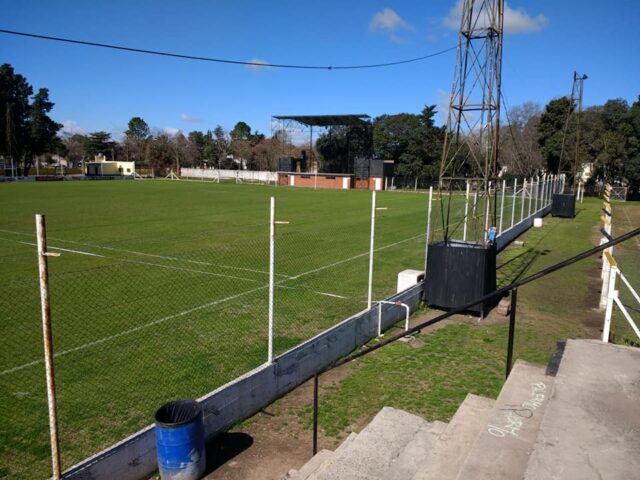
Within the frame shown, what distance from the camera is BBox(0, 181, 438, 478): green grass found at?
545cm

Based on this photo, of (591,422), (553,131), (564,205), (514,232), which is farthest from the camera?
(553,131)

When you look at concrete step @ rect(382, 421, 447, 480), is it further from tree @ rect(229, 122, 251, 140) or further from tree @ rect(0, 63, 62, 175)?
tree @ rect(229, 122, 251, 140)

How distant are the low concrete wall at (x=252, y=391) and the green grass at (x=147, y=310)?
604 mm

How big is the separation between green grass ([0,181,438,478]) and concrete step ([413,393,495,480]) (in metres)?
3.17

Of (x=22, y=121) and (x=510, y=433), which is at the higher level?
(x=22, y=121)

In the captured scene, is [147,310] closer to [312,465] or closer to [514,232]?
[312,465]

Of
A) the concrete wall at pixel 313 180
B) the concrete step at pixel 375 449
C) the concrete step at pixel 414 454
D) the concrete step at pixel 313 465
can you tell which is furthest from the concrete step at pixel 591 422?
the concrete wall at pixel 313 180

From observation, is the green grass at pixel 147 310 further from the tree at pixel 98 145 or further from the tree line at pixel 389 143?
the tree at pixel 98 145

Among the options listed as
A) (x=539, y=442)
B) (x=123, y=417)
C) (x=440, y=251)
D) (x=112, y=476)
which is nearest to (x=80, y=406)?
(x=123, y=417)

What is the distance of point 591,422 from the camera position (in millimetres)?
3330

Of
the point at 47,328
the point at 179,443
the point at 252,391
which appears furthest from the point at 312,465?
the point at 47,328

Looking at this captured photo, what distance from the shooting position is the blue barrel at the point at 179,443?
4324 millimetres

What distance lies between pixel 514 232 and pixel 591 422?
A: 18929 millimetres

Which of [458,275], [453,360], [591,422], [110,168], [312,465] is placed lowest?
[453,360]
